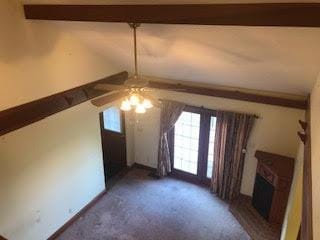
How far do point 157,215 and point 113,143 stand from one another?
2.23 m

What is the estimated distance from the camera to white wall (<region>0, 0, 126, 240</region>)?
144 inches

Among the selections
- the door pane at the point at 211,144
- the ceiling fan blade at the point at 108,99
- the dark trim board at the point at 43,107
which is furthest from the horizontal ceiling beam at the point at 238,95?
the dark trim board at the point at 43,107

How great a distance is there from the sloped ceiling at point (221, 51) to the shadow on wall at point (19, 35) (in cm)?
37

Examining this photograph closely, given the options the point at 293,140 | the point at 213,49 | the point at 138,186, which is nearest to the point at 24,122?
the point at 213,49

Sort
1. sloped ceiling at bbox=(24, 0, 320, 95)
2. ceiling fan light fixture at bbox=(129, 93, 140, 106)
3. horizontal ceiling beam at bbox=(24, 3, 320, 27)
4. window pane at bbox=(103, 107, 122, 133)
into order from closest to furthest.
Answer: horizontal ceiling beam at bbox=(24, 3, 320, 27), sloped ceiling at bbox=(24, 0, 320, 95), ceiling fan light fixture at bbox=(129, 93, 140, 106), window pane at bbox=(103, 107, 122, 133)

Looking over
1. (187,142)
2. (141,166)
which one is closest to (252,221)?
(187,142)

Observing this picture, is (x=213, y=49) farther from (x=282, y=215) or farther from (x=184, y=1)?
(x=282, y=215)

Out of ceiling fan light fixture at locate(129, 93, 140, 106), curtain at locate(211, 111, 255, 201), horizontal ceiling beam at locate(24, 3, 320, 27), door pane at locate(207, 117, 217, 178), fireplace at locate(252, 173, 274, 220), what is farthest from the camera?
door pane at locate(207, 117, 217, 178)

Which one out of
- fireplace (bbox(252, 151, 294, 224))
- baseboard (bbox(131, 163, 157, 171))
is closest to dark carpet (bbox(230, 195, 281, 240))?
fireplace (bbox(252, 151, 294, 224))

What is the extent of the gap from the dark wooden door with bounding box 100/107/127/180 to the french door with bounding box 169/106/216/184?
4.20ft

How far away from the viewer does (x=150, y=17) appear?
8.54 feet

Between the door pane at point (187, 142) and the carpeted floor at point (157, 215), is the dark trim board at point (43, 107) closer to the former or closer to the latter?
the door pane at point (187, 142)

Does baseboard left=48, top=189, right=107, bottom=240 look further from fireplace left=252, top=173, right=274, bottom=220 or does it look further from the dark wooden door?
fireplace left=252, top=173, right=274, bottom=220

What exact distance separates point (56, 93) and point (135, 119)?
103 inches
